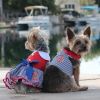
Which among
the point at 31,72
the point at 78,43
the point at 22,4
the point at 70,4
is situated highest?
the point at 78,43

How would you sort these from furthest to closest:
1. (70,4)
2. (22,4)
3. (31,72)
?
(70,4) → (22,4) → (31,72)

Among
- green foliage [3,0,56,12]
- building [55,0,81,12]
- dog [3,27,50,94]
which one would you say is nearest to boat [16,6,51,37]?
green foliage [3,0,56,12]

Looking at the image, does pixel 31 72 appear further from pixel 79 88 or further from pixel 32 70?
pixel 79 88

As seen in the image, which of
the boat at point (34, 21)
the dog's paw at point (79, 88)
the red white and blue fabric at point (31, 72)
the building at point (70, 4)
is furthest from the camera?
the building at point (70, 4)

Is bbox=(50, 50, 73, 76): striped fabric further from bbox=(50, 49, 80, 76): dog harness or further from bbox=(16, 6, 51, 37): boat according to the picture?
bbox=(16, 6, 51, 37): boat

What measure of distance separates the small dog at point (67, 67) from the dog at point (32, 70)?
146mm

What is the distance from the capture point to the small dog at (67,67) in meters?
8.87

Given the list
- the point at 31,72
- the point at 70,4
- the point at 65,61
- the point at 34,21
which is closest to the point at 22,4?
the point at 34,21

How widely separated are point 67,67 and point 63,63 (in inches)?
4.0

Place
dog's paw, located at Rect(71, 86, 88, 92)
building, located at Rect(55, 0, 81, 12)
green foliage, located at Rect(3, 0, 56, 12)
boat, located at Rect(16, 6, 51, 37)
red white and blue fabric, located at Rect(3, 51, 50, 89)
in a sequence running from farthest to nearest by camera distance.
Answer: building, located at Rect(55, 0, 81, 12) < green foliage, located at Rect(3, 0, 56, 12) < boat, located at Rect(16, 6, 51, 37) < dog's paw, located at Rect(71, 86, 88, 92) < red white and blue fabric, located at Rect(3, 51, 50, 89)

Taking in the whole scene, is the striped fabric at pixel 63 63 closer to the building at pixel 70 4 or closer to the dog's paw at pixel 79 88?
the dog's paw at pixel 79 88

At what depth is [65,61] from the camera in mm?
9008

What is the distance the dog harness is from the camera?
351 inches

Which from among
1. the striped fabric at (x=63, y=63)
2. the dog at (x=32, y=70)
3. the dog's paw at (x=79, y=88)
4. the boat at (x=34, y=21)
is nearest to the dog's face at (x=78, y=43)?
the striped fabric at (x=63, y=63)
